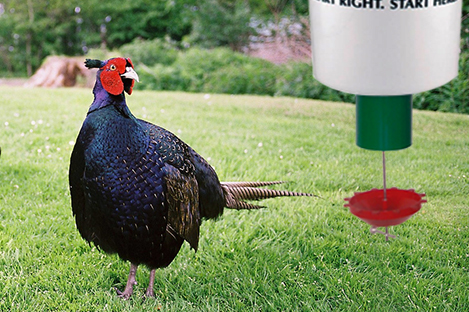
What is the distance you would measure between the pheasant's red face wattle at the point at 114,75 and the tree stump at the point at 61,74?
263 inches

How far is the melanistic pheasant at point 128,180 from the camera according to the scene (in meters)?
2.36

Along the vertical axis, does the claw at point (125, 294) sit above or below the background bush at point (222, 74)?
below

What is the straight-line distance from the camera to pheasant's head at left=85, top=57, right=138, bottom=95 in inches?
90.0

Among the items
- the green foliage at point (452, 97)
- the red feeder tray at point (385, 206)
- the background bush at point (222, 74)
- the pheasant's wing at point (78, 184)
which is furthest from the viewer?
the background bush at point (222, 74)

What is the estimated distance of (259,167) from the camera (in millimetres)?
4027

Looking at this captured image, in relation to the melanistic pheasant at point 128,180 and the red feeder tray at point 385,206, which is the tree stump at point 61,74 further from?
the red feeder tray at point 385,206

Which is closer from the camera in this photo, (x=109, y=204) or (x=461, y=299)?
(x=109, y=204)

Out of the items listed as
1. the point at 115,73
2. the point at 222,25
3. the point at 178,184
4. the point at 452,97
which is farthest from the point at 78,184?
the point at 222,25

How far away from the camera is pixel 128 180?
7.84 ft

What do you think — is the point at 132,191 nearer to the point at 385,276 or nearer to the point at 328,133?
the point at 385,276

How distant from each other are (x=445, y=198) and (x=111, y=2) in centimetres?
850

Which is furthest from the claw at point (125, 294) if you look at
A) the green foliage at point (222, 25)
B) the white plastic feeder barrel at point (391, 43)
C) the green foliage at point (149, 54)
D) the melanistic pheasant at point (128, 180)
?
the green foliage at point (222, 25)

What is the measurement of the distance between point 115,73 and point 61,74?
6.87 metres

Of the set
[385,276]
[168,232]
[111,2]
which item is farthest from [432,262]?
[111,2]
